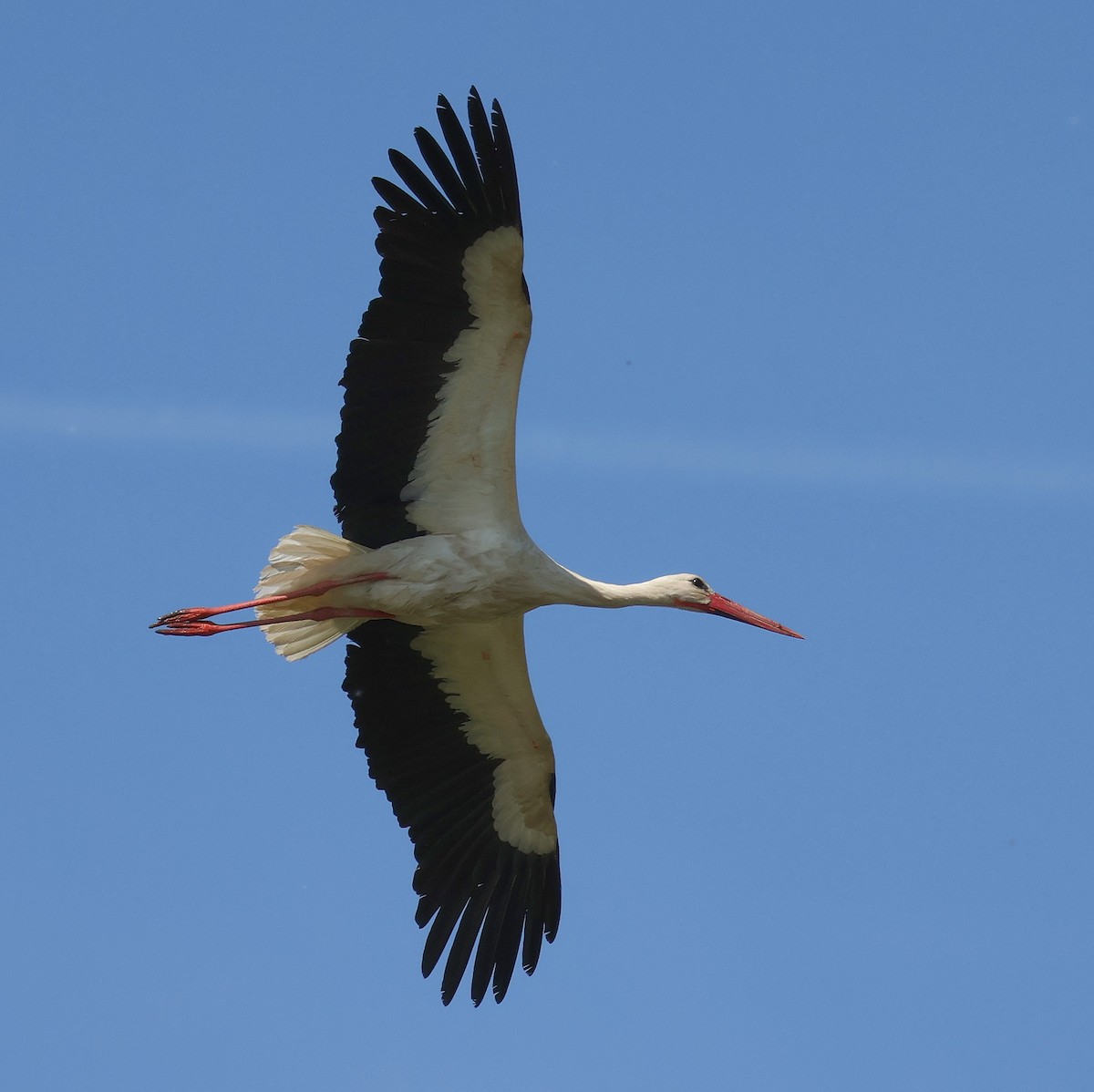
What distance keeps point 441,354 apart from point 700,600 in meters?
2.40

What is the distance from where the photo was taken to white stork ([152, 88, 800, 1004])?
33.8ft

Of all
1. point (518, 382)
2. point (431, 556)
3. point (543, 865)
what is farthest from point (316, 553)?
point (543, 865)

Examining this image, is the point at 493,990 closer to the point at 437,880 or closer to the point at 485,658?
A: the point at 437,880

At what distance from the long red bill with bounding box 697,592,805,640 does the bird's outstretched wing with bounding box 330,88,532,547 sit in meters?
1.62

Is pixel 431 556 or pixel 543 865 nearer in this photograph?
pixel 431 556

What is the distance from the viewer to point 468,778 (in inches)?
463

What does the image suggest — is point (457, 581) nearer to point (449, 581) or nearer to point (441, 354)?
point (449, 581)

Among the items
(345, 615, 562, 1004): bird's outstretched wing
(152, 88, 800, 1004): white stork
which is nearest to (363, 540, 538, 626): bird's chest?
(152, 88, 800, 1004): white stork

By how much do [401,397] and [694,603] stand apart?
7.81ft

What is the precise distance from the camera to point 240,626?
1128 centimetres

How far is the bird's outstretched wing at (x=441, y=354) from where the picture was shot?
1023 cm

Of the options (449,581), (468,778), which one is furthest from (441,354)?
(468,778)

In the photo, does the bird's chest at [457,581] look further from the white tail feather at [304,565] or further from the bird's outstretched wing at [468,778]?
the bird's outstretched wing at [468,778]

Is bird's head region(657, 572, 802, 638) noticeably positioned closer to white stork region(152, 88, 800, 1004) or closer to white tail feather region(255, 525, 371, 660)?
white stork region(152, 88, 800, 1004)
